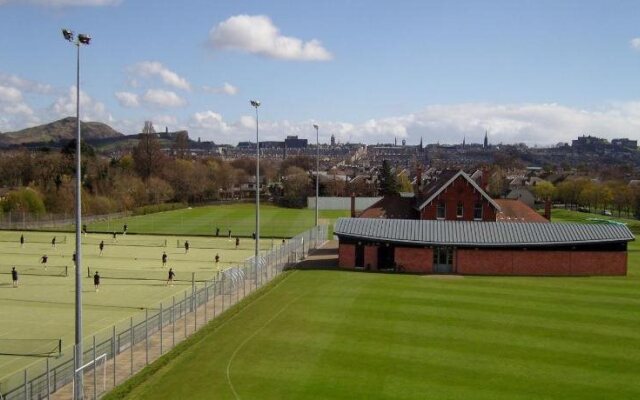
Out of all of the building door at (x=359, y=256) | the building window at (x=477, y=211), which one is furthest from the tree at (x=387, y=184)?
the building door at (x=359, y=256)

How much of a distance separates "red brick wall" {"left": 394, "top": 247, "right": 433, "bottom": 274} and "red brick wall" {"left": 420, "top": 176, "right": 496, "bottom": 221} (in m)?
11.1

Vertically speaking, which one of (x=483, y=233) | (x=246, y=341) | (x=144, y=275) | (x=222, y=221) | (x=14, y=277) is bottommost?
(x=144, y=275)

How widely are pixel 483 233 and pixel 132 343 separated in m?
31.0

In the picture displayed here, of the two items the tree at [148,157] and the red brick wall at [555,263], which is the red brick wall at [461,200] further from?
the tree at [148,157]

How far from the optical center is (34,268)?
48.8 m

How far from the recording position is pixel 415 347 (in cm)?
2616

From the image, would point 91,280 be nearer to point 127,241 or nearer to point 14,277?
point 14,277

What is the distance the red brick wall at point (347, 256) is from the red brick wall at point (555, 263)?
899cm

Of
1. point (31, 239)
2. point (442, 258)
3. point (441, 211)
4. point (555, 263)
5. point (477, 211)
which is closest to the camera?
point (555, 263)

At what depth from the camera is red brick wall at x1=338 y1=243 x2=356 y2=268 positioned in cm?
4869

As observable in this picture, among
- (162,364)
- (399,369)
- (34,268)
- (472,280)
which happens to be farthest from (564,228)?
(34,268)

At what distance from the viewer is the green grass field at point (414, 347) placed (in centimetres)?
2136

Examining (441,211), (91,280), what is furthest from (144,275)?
(441,211)

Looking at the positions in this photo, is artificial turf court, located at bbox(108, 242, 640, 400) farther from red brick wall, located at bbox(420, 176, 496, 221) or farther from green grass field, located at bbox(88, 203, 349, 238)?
green grass field, located at bbox(88, 203, 349, 238)
